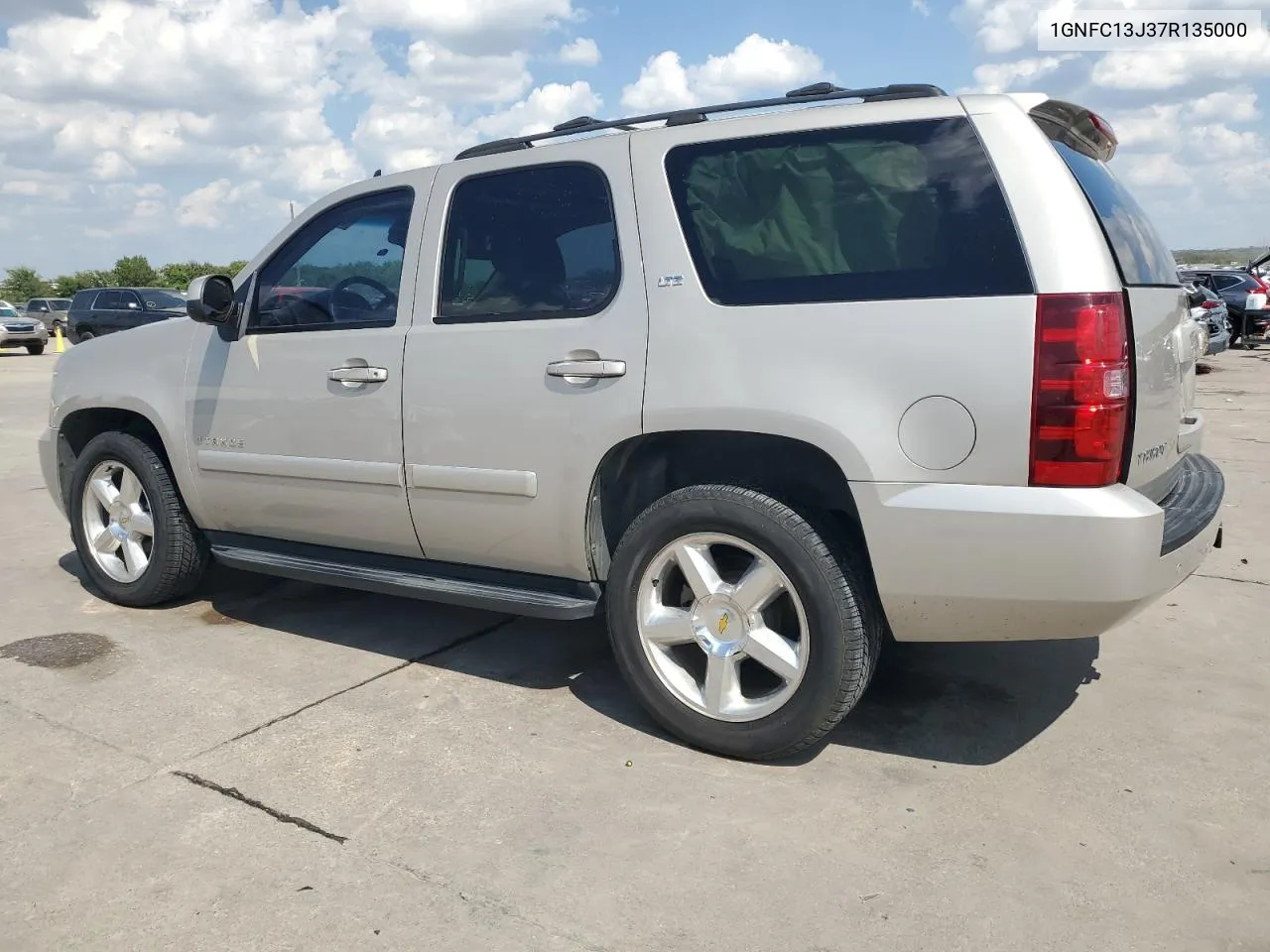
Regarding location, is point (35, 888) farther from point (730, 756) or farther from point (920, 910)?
point (920, 910)

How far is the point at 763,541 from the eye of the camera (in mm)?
3141

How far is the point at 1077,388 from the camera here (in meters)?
2.72

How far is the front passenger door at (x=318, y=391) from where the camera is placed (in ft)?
12.9

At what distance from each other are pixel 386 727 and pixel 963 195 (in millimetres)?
2416

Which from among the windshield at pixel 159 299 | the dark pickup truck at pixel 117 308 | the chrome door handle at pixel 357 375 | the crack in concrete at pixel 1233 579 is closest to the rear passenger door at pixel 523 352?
the chrome door handle at pixel 357 375

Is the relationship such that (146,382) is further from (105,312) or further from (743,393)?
(105,312)

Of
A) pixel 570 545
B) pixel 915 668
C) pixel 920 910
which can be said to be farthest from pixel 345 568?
pixel 920 910

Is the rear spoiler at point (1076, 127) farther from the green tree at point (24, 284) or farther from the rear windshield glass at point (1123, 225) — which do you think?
the green tree at point (24, 284)

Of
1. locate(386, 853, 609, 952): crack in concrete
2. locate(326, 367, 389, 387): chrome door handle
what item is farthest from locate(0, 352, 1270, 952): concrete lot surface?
locate(326, 367, 389, 387): chrome door handle

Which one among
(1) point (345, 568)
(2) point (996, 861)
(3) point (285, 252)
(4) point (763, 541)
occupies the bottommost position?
(2) point (996, 861)

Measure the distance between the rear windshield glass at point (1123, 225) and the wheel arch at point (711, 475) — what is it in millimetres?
975

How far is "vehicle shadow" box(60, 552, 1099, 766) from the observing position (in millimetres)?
3498

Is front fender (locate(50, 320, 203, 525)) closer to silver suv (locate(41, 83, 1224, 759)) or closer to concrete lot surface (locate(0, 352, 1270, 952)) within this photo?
silver suv (locate(41, 83, 1224, 759))

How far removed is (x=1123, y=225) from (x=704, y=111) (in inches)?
51.9
